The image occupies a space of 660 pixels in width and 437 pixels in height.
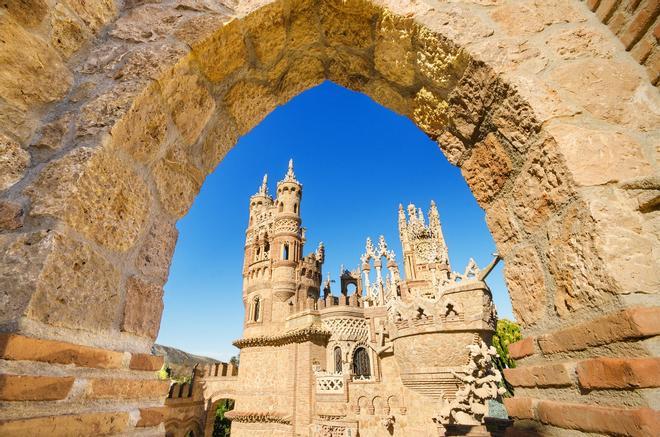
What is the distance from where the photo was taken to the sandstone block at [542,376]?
1.11m

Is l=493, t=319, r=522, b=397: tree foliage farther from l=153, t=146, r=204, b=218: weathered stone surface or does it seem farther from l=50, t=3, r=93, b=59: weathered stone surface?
l=50, t=3, r=93, b=59: weathered stone surface

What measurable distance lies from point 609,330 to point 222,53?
7.61 feet

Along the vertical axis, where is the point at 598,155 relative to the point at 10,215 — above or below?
above

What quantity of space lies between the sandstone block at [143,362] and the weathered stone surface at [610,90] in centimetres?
230

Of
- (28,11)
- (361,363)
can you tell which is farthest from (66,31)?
(361,363)

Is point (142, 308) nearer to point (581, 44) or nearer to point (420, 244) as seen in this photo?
point (581, 44)

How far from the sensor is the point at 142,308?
162 centimetres

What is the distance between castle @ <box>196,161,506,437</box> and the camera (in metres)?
6.21

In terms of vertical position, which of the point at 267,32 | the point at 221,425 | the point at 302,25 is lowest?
the point at 221,425

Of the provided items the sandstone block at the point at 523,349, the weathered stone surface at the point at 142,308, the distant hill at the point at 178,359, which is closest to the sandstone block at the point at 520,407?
the sandstone block at the point at 523,349

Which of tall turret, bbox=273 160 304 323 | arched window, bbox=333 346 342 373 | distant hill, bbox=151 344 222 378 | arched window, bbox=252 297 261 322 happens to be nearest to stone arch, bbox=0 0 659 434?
arched window, bbox=333 346 342 373

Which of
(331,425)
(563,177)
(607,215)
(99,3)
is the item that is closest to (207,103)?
(99,3)

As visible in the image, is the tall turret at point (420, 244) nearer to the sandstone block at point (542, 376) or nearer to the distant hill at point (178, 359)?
the distant hill at point (178, 359)

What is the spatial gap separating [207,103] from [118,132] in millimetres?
698
